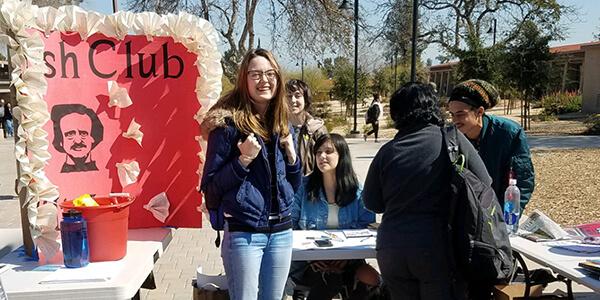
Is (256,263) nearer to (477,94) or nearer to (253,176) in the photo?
(253,176)

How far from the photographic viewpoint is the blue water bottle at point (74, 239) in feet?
8.18

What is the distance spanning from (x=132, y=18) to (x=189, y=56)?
38 centimetres

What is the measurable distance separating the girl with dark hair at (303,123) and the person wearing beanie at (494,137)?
982 mm

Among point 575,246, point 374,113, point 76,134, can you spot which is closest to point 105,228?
point 76,134

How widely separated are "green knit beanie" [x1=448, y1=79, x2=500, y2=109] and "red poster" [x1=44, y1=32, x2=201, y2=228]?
1.64 metres

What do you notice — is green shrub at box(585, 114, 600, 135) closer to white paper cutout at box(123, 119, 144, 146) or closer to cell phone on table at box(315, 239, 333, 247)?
cell phone on table at box(315, 239, 333, 247)

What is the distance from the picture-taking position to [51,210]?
8.70 ft

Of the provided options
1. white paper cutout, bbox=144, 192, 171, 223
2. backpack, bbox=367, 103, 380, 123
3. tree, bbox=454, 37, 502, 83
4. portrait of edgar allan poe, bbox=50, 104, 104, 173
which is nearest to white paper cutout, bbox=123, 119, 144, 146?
portrait of edgar allan poe, bbox=50, 104, 104, 173

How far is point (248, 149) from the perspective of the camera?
2.43 m

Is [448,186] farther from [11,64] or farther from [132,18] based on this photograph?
[11,64]

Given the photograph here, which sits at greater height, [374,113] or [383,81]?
[383,81]

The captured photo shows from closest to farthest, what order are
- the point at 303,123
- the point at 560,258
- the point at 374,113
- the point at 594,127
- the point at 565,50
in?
1. the point at 560,258
2. the point at 303,123
3. the point at 374,113
4. the point at 594,127
5. the point at 565,50

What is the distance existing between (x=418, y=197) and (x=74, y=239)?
1.65 metres

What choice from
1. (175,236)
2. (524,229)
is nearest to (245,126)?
(524,229)
